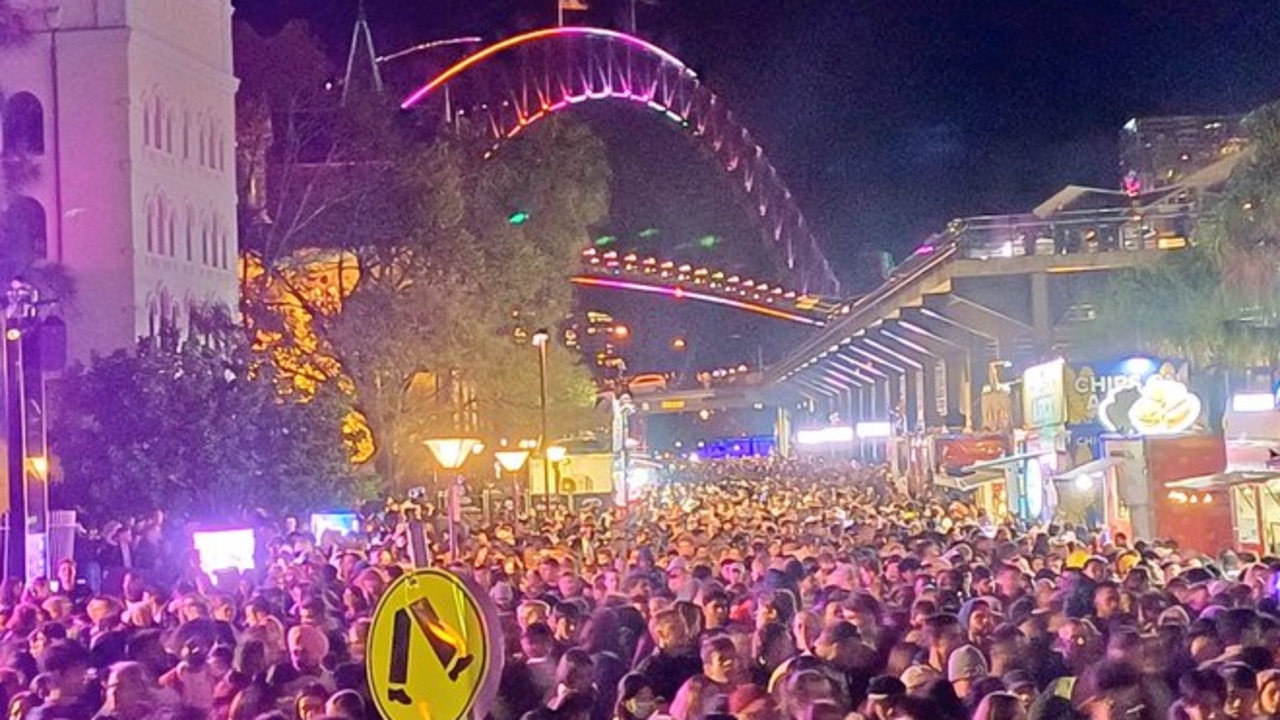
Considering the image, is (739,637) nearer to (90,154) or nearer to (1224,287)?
(1224,287)

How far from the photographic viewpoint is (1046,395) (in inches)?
1506

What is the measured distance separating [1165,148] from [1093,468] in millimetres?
46564

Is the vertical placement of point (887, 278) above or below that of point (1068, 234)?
above

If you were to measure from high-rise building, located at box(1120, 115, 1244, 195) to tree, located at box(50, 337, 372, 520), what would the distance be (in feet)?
144

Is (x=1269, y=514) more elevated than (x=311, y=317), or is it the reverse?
(x=311, y=317)

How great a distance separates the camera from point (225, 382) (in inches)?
1547

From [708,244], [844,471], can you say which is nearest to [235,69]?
[844,471]

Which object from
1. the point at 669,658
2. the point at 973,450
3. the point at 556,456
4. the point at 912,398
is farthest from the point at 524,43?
the point at 669,658

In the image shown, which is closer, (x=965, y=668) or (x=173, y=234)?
(x=965, y=668)

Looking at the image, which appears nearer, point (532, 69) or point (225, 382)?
point (225, 382)

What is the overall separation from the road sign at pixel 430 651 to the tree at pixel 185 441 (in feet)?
104

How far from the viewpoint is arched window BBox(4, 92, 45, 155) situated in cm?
4559

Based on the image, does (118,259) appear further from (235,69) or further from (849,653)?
(849,653)

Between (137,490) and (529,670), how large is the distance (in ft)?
89.1
